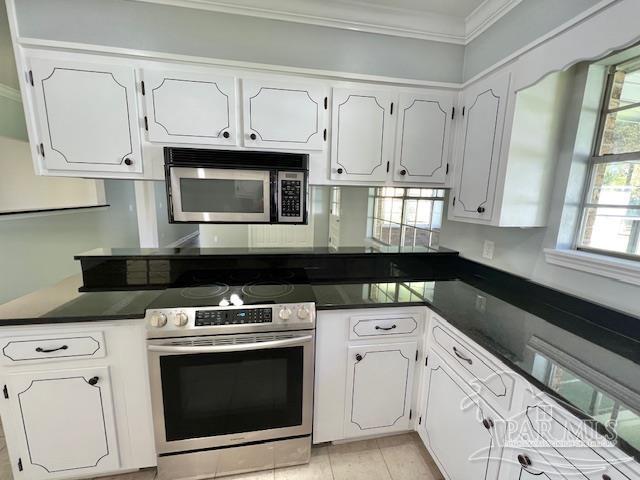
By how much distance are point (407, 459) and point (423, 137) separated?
191 cm

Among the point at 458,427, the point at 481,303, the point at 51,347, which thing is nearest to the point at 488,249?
the point at 481,303

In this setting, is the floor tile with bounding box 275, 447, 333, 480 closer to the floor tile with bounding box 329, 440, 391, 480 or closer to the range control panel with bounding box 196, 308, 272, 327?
the floor tile with bounding box 329, 440, 391, 480

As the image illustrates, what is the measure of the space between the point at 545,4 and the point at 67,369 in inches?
109

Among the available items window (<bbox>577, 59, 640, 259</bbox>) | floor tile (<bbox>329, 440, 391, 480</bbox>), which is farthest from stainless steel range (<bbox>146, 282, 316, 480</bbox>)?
window (<bbox>577, 59, 640, 259</bbox>)

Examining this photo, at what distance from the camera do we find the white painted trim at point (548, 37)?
3.27 ft

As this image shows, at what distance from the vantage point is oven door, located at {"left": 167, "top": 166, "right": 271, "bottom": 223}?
4.66ft

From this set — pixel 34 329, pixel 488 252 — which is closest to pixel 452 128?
pixel 488 252

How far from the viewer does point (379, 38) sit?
1627mm

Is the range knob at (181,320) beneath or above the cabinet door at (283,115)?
beneath

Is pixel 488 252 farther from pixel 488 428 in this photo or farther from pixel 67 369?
pixel 67 369

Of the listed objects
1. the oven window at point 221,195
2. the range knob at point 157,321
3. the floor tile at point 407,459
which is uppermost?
the oven window at point 221,195

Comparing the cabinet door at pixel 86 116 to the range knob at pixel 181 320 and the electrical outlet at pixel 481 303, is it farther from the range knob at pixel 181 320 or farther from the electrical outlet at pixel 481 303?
the electrical outlet at pixel 481 303

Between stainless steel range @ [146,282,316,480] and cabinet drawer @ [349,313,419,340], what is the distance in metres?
0.24

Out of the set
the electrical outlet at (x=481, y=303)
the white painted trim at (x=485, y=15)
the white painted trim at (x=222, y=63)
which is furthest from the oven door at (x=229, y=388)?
the white painted trim at (x=485, y=15)
